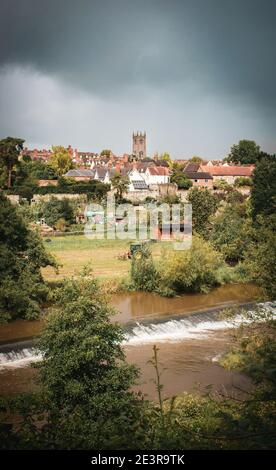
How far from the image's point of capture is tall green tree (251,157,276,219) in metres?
41.3

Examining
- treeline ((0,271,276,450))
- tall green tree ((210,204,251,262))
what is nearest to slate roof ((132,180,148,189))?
tall green tree ((210,204,251,262))

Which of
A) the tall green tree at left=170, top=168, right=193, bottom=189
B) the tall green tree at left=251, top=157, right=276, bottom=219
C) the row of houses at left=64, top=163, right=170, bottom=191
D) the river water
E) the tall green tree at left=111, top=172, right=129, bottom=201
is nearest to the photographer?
the river water

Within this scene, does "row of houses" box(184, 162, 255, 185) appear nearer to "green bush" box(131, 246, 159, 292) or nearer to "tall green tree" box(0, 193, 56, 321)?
"green bush" box(131, 246, 159, 292)

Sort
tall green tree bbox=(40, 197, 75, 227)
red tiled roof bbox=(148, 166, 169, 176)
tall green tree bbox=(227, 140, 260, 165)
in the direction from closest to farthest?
tall green tree bbox=(40, 197, 75, 227) < red tiled roof bbox=(148, 166, 169, 176) < tall green tree bbox=(227, 140, 260, 165)

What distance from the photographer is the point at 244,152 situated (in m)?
98.4

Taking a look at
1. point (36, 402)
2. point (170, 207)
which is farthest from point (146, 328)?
point (170, 207)

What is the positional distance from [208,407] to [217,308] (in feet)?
41.9

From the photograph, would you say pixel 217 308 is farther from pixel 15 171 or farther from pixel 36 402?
pixel 15 171

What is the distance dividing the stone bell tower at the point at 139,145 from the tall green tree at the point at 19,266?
110 m

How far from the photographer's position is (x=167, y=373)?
17281 millimetres

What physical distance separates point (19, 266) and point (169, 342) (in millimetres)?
8851

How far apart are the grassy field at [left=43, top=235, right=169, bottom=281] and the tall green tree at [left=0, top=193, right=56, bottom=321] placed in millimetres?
4433

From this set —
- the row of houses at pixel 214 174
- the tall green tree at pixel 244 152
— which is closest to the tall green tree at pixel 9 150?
the row of houses at pixel 214 174

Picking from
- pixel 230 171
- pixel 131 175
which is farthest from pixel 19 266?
pixel 230 171
